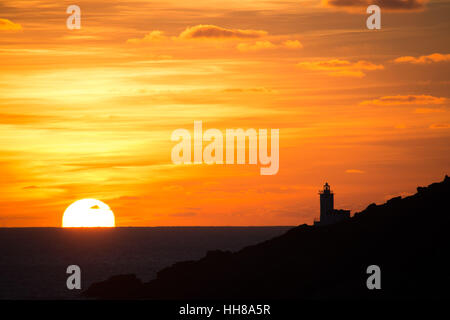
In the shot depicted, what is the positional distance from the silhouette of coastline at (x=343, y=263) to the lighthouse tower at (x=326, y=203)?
26.2 feet

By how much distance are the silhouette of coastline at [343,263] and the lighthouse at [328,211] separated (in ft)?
23.0

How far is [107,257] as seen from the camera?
159000 mm

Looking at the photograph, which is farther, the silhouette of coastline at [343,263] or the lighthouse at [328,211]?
the lighthouse at [328,211]

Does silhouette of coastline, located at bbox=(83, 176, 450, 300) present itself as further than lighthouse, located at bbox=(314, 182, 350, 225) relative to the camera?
No

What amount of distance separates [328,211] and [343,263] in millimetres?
20710

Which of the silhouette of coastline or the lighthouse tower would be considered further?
the lighthouse tower

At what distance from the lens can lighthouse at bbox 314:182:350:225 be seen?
266 ft

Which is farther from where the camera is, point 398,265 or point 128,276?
point 128,276

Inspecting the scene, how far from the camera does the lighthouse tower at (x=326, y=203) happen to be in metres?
82.3

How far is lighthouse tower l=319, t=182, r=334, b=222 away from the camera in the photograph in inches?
3240

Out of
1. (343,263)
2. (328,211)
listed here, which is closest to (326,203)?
(328,211)
